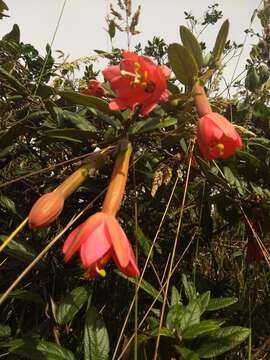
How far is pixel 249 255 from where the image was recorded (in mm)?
1230

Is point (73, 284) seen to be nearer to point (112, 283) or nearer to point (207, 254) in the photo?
point (112, 283)

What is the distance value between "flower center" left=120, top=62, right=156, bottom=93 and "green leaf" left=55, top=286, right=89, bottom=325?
0.47 meters

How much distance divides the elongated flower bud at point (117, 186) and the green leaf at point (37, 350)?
1.00ft

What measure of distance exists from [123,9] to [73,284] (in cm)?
86

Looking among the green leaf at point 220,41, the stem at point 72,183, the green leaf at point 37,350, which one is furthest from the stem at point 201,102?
the green leaf at point 37,350

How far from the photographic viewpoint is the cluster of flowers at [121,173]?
692 millimetres

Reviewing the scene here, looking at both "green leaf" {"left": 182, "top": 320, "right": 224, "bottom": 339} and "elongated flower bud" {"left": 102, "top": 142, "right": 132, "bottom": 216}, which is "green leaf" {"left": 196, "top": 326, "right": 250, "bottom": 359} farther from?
"elongated flower bud" {"left": 102, "top": 142, "right": 132, "bottom": 216}

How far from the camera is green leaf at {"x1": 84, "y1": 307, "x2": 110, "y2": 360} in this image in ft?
2.82

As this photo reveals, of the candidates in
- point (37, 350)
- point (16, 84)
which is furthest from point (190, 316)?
point (16, 84)

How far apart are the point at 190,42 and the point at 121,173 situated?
0.31 metres

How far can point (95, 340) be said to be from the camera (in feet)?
2.88

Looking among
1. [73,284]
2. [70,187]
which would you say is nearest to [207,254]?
[73,284]

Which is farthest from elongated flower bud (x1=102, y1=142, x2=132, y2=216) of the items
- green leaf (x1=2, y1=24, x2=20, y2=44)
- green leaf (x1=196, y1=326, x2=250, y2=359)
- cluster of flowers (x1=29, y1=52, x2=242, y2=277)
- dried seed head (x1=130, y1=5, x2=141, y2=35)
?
green leaf (x1=2, y1=24, x2=20, y2=44)

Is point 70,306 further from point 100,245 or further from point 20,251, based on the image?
point 100,245
